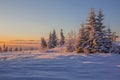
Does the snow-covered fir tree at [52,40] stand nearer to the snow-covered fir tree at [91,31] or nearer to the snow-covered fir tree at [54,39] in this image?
the snow-covered fir tree at [54,39]

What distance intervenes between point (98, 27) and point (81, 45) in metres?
7.19

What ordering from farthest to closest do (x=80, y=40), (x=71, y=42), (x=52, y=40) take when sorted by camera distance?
(x=52, y=40) → (x=71, y=42) → (x=80, y=40)

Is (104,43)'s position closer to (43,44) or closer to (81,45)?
(81,45)

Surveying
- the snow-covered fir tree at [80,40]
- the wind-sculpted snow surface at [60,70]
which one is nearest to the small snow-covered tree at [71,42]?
the snow-covered fir tree at [80,40]

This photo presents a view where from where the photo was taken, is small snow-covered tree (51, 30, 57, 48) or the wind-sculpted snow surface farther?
small snow-covered tree (51, 30, 57, 48)

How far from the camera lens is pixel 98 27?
44875 mm

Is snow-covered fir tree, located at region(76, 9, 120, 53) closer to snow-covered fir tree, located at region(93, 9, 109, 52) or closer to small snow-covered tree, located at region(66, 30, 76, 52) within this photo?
snow-covered fir tree, located at region(93, 9, 109, 52)

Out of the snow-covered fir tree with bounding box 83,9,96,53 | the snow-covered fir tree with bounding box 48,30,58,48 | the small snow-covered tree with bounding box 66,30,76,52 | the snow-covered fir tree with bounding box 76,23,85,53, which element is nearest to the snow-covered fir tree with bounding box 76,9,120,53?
the snow-covered fir tree with bounding box 83,9,96,53

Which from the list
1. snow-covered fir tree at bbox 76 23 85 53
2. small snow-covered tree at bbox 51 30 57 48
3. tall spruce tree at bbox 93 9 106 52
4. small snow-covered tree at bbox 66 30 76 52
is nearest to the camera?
tall spruce tree at bbox 93 9 106 52

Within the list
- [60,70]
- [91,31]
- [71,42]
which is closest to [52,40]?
[71,42]

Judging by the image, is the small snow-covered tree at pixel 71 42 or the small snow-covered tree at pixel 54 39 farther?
the small snow-covered tree at pixel 54 39

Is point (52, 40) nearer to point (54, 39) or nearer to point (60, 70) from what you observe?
point (54, 39)

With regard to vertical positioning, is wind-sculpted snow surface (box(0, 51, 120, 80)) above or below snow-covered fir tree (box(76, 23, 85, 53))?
below

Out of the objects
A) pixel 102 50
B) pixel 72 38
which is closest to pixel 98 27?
pixel 102 50
